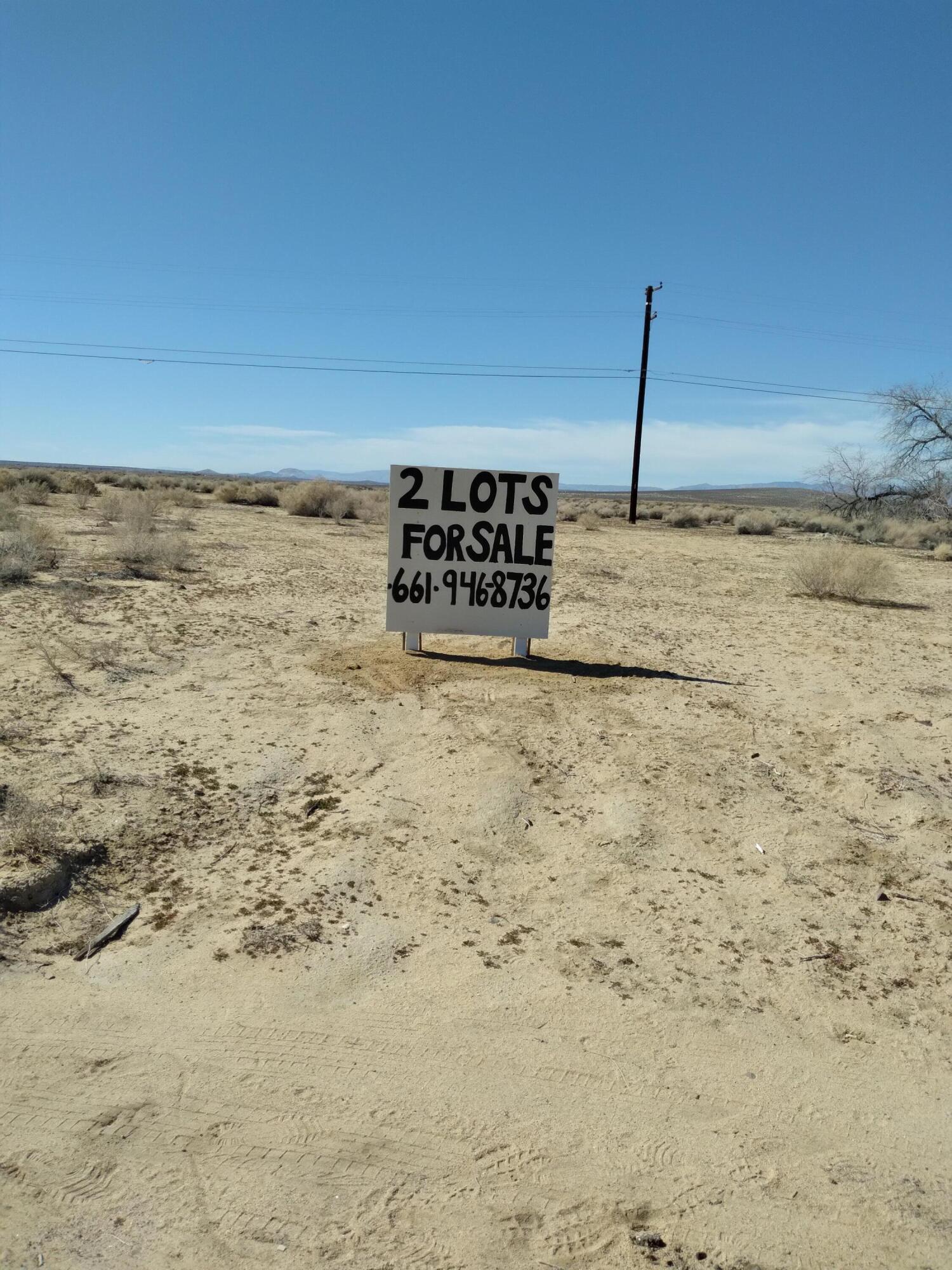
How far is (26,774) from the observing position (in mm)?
5496

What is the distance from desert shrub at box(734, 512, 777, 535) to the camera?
32.1 m

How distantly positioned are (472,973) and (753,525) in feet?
100

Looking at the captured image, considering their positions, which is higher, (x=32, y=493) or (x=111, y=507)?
(x=32, y=493)

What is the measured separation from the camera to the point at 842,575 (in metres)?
14.4

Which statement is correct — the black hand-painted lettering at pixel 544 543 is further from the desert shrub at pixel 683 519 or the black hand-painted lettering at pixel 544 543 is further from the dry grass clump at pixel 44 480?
the desert shrub at pixel 683 519

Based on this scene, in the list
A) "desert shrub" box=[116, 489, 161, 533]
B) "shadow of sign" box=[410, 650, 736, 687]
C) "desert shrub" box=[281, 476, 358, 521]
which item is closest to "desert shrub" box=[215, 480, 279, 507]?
"desert shrub" box=[281, 476, 358, 521]

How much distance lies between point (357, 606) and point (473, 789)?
6290 millimetres

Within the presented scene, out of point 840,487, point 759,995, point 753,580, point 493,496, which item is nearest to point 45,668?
point 493,496

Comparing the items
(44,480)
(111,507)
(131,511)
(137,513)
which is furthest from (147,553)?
(44,480)

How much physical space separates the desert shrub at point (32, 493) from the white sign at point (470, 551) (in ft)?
61.6

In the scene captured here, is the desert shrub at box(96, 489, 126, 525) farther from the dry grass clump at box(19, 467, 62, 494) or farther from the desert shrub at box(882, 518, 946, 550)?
the desert shrub at box(882, 518, 946, 550)

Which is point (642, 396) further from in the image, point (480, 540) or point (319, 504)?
point (480, 540)

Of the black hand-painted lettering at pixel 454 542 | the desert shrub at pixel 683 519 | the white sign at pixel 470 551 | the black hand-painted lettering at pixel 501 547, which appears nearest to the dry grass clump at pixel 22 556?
the white sign at pixel 470 551

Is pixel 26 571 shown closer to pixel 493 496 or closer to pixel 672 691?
pixel 493 496
